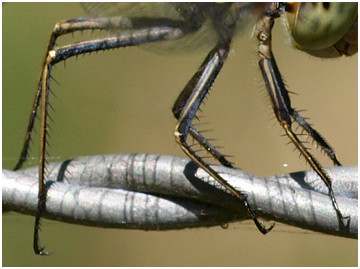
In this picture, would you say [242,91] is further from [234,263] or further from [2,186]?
[2,186]

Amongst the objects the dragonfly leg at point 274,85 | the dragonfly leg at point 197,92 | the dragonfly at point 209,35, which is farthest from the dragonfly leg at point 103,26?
the dragonfly leg at point 274,85

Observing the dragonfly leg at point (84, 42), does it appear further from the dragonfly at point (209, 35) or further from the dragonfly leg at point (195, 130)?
the dragonfly leg at point (195, 130)

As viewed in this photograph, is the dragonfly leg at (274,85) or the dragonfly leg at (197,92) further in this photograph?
the dragonfly leg at (274,85)

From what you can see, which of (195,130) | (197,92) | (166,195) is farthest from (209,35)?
(166,195)

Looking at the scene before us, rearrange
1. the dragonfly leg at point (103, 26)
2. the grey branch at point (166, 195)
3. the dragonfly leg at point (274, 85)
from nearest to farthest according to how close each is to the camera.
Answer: the grey branch at point (166, 195) < the dragonfly leg at point (274, 85) < the dragonfly leg at point (103, 26)

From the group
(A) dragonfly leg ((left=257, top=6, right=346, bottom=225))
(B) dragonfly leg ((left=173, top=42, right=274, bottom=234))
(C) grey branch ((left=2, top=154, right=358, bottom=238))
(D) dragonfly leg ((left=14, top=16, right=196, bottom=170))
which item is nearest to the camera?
(C) grey branch ((left=2, top=154, right=358, bottom=238))

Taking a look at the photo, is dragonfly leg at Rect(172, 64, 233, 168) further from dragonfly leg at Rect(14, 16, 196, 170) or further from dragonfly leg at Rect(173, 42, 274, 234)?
dragonfly leg at Rect(14, 16, 196, 170)

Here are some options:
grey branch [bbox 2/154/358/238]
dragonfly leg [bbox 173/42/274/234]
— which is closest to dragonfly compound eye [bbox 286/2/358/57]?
dragonfly leg [bbox 173/42/274/234]

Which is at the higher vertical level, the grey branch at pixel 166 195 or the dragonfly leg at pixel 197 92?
the dragonfly leg at pixel 197 92
